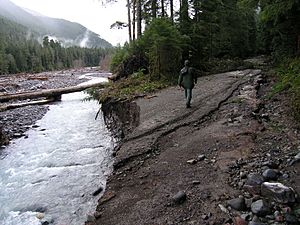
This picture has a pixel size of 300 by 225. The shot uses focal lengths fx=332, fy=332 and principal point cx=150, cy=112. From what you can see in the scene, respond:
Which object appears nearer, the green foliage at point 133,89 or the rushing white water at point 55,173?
the rushing white water at point 55,173

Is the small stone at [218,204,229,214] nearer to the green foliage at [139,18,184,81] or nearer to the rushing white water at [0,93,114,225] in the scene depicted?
the rushing white water at [0,93,114,225]

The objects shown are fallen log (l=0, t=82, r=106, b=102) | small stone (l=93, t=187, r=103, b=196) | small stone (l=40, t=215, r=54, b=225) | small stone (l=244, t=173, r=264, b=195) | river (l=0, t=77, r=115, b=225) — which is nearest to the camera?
small stone (l=244, t=173, r=264, b=195)

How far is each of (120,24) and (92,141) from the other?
14988 millimetres

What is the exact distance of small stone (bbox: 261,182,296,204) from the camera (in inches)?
210

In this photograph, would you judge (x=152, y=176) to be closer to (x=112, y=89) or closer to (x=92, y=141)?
(x=92, y=141)

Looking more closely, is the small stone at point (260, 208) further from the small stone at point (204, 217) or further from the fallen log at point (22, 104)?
the fallen log at point (22, 104)

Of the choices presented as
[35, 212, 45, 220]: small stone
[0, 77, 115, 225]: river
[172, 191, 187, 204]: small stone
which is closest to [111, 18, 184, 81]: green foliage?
[0, 77, 115, 225]: river

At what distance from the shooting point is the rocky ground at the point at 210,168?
552 cm

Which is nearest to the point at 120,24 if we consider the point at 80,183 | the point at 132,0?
the point at 132,0

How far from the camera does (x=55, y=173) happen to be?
10.8 meters

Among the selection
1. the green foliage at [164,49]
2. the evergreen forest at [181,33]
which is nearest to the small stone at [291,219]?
the evergreen forest at [181,33]

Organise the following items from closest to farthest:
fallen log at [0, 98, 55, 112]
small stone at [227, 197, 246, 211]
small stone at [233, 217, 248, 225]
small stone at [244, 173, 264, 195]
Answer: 1. small stone at [233, 217, 248, 225]
2. small stone at [227, 197, 246, 211]
3. small stone at [244, 173, 264, 195]
4. fallen log at [0, 98, 55, 112]

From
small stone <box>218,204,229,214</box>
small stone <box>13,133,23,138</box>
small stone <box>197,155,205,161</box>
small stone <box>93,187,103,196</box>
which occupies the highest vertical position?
small stone <box>197,155,205,161</box>

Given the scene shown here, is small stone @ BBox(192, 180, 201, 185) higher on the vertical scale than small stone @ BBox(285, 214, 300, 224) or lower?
lower
